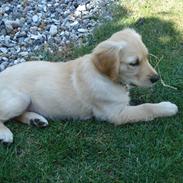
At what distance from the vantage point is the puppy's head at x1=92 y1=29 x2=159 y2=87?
4.05 meters

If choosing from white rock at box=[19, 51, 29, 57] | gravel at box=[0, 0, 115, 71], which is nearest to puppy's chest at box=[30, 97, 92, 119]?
gravel at box=[0, 0, 115, 71]

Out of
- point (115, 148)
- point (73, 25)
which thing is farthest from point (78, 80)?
point (73, 25)

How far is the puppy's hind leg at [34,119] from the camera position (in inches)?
167

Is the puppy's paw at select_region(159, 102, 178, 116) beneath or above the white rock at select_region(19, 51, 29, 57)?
above

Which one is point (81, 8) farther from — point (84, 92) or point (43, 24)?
point (84, 92)

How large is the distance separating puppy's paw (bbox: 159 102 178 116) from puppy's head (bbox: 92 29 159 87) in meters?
0.24

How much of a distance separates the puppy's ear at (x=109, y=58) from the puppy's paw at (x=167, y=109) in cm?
45

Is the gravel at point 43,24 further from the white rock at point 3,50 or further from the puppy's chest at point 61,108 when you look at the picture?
the puppy's chest at point 61,108

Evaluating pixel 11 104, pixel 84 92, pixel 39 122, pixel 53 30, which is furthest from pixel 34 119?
pixel 53 30

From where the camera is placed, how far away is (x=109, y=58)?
13.3 feet

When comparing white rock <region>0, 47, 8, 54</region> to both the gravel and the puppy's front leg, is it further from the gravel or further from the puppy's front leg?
the puppy's front leg

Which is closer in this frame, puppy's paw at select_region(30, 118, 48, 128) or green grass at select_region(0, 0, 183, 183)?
green grass at select_region(0, 0, 183, 183)

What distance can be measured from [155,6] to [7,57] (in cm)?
190

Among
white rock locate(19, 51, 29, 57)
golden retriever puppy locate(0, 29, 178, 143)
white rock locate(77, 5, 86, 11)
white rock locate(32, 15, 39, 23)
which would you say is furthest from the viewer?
white rock locate(77, 5, 86, 11)
